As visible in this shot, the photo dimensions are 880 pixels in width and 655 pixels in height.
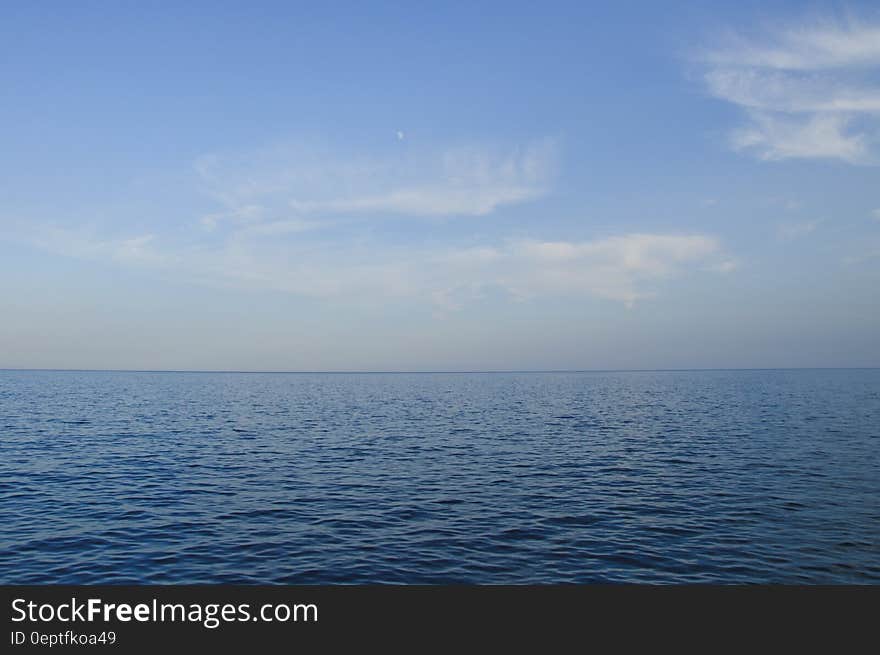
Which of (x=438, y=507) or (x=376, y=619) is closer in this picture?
(x=376, y=619)

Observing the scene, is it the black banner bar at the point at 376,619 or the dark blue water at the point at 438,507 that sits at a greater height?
the black banner bar at the point at 376,619

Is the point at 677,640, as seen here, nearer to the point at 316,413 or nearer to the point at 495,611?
the point at 495,611

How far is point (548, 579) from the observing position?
1920cm

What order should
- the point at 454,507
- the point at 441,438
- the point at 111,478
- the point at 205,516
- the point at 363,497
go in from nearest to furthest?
the point at 205,516, the point at 454,507, the point at 363,497, the point at 111,478, the point at 441,438

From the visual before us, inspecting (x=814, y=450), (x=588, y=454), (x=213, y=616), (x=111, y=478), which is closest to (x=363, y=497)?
(x=111, y=478)

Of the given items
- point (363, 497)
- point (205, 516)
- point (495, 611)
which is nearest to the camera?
point (495, 611)

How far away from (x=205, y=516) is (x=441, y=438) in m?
32.8

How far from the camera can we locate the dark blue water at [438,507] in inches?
801

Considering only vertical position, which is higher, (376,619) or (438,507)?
(376,619)

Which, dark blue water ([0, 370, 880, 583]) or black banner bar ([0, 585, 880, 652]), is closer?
black banner bar ([0, 585, 880, 652])

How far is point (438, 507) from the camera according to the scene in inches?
1158

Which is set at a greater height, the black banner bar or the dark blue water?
the black banner bar

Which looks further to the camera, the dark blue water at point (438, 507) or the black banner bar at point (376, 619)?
the dark blue water at point (438, 507)

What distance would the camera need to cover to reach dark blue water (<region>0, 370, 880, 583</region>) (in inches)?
801
